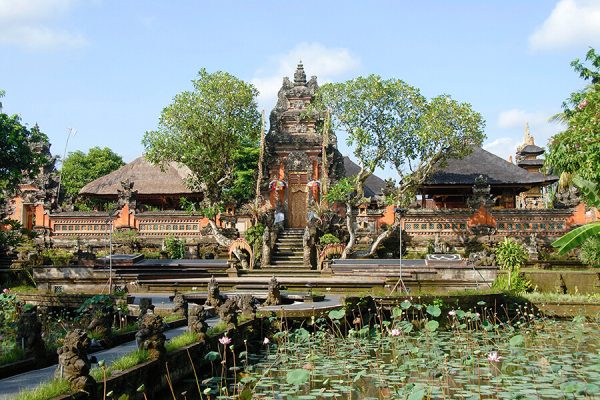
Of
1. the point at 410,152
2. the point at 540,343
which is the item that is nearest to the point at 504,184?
the point at 410,152

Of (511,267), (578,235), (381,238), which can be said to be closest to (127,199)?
(381,238)

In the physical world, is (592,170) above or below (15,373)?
above

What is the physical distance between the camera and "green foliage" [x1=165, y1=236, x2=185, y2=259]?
82.8 ft

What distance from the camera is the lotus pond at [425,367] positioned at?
7285mm

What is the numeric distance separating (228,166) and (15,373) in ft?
70.1

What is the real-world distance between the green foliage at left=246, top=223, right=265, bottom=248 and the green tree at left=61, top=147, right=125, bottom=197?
23330 millimetres

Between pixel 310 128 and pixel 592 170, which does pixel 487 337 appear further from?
pixel 310 128

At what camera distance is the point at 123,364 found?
7.39 metres

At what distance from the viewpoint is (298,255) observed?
906 inches

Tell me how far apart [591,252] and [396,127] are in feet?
27.4

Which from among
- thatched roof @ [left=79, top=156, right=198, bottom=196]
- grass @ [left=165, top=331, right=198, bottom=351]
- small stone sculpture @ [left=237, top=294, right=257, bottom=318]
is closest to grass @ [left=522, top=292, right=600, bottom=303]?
small stone sculpture @ [left=237, top=294, right=257, bottom=318]

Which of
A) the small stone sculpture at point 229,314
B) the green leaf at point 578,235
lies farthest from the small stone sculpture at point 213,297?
the green leaf at point 578,235

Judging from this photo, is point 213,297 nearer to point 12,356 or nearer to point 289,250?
point 12,356

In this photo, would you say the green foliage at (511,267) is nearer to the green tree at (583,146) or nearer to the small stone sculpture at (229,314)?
the green tree at (583,146)
